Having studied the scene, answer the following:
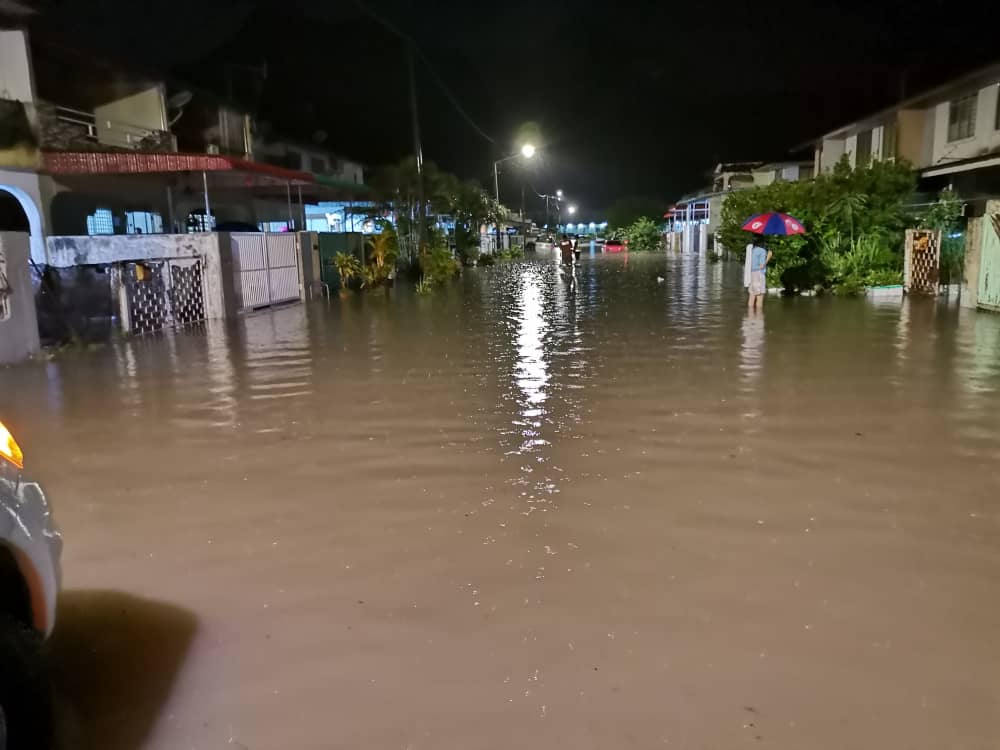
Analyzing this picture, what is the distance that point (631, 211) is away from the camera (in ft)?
327

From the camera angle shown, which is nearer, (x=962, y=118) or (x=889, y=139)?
(x=962, y=118)

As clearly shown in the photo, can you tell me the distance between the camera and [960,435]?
7152mm

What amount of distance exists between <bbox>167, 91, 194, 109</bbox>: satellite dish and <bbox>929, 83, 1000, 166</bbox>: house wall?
81.1ft

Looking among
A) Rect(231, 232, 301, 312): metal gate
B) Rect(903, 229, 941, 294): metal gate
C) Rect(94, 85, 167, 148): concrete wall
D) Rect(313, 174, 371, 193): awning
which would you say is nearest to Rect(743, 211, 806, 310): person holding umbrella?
Rect(903, 229, 941, 294): metal gate

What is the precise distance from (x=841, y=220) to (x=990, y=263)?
18.4ft

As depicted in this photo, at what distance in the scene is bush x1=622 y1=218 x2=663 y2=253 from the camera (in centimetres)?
7438

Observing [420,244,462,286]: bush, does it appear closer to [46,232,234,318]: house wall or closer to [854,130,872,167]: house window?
[46,232,234,318]: house wall

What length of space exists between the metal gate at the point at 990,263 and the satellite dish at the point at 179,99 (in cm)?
2399

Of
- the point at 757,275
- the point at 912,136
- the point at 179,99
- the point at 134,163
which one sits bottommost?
the point at 757,275

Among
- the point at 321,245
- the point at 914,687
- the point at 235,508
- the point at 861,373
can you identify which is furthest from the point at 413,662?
the point at 321,245

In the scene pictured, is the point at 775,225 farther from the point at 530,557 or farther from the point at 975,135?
the point at 530,557

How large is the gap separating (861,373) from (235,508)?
762 cm

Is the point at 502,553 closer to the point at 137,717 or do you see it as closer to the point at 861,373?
the point at 137,717

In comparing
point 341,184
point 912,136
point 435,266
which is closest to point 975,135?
point 912,136
